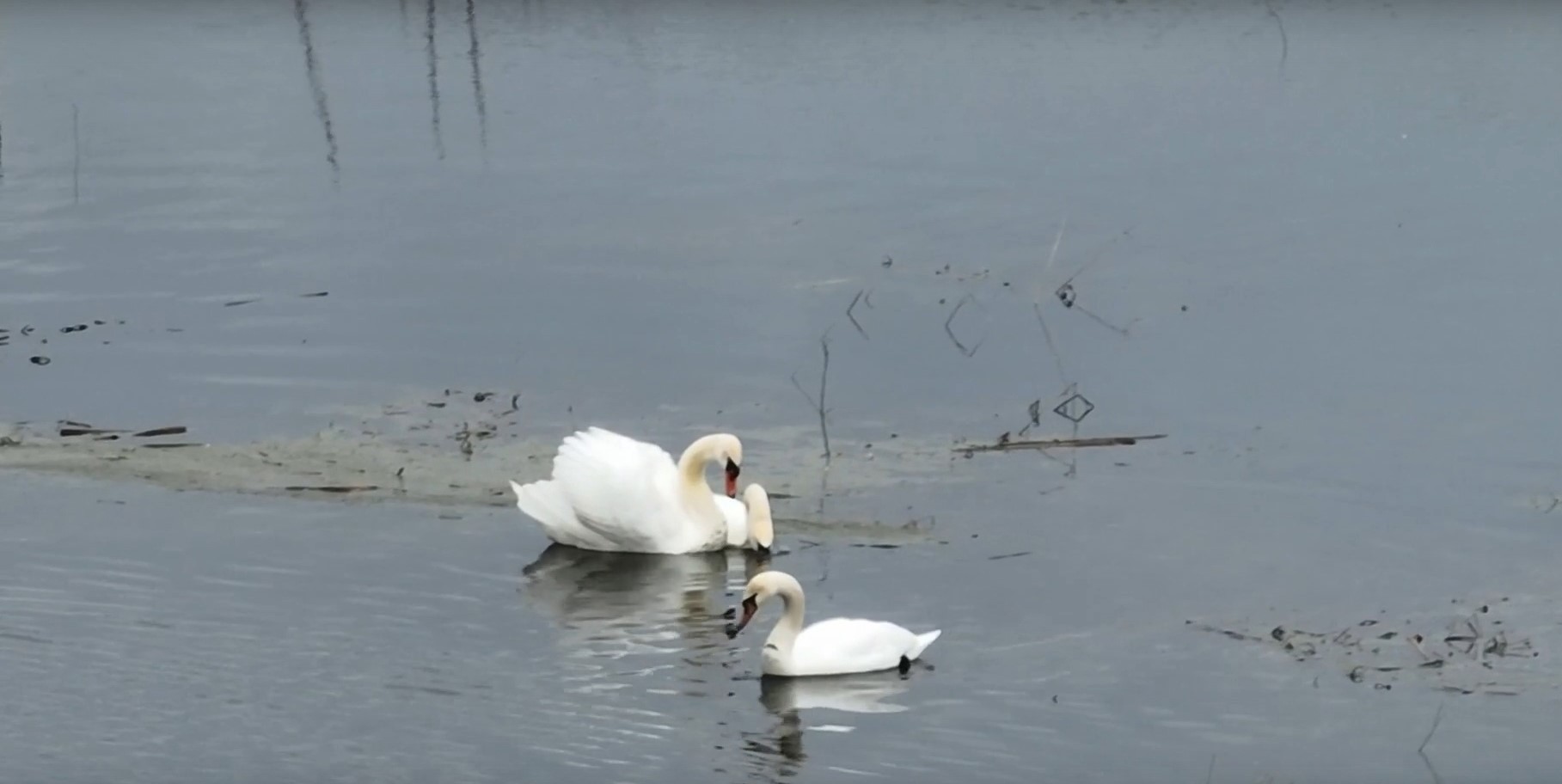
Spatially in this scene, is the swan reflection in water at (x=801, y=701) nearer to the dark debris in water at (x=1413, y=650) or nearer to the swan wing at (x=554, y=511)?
the dark debris in water at (x=1413, y=650)

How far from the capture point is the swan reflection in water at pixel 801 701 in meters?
10.8

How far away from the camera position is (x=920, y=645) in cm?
1189

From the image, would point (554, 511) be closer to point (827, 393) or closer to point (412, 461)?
point (412, 461)

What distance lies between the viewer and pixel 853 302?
784 inches

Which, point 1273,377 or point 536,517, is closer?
point 536,517

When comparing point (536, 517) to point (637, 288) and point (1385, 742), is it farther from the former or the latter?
point (637, 288)

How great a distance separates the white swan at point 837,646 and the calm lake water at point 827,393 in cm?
Answer: 11

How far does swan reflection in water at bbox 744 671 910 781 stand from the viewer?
1083cm

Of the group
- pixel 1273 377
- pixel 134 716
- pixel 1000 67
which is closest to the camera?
pixel 134 716

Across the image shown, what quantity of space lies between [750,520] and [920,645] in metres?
2.21

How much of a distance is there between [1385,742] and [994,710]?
5.33ft

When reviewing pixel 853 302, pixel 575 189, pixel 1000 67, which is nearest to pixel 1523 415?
pixel 853 302

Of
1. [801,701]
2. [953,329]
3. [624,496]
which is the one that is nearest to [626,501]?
[624,496]

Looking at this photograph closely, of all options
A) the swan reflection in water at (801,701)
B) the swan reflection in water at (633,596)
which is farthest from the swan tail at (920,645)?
the swan reflection in water at (633,596)
